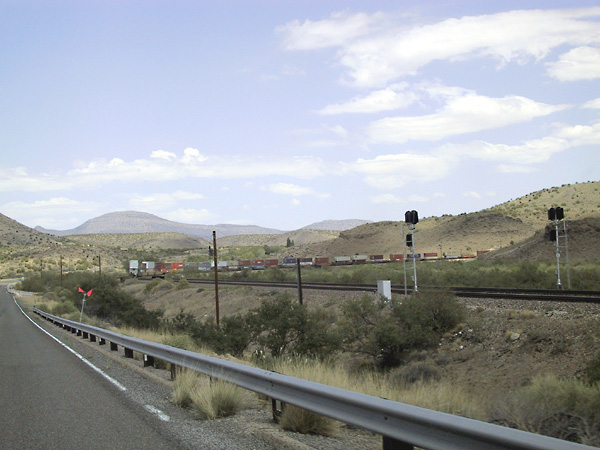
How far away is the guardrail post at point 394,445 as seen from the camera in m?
5.25

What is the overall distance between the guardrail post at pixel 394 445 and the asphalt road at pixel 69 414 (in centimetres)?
255

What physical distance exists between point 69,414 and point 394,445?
18.0 ft

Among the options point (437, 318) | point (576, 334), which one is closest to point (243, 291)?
point (437, 318)

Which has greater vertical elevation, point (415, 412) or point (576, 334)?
point (415, 412)

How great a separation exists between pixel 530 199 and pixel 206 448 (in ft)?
409

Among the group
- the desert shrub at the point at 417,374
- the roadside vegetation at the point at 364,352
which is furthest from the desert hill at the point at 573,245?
the desert shrub at the point at 417,374

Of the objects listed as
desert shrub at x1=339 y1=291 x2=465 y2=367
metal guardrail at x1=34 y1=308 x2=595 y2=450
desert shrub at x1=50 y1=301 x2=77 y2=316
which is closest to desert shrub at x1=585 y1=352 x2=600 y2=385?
metal guardrail at x1=34 y1=308 x2=595 y2=450

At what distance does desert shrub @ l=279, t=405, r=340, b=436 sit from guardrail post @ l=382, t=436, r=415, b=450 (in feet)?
5.78

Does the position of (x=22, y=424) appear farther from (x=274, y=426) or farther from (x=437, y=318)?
(x=437, y=318)

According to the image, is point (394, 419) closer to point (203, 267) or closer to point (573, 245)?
point (573, 245)

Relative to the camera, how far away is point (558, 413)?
259 inches

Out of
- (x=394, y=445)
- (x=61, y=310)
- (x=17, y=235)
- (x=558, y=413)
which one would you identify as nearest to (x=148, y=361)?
(x=394, y=445)

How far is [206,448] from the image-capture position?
637cm

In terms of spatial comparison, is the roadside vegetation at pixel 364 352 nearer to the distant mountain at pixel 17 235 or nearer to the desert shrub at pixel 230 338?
the desert shrub at pixel 230 338
